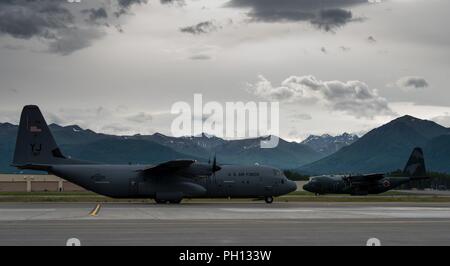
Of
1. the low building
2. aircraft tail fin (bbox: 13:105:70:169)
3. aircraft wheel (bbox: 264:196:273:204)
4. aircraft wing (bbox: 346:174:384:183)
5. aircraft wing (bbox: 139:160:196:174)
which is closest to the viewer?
aircraft wing (bbox: 139:160:196:174)

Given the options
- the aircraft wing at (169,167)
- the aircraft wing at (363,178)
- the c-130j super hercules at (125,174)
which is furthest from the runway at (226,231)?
the aircraft wing at (363,178)

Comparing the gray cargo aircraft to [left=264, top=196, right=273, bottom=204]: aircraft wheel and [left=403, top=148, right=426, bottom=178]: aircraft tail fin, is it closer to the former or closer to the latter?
Answer: [left=403, top=148, right=426, bottom=178]: aircraft tail fin

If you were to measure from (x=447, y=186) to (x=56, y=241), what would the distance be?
153069mm

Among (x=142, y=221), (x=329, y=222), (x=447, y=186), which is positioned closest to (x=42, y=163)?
(x=142, y=221)

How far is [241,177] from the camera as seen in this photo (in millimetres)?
54406

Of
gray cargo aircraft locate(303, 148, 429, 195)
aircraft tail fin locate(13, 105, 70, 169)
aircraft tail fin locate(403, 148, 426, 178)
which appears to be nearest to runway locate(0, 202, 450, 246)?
aircraft tail fin locate(13, 105, 70, 169)

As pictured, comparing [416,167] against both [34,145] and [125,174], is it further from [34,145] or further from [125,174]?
[34,145]

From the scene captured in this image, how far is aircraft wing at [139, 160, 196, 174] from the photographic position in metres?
51.3

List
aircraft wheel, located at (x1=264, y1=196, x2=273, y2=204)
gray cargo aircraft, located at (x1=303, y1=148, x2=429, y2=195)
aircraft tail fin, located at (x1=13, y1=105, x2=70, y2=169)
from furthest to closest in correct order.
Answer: gray cargo aircraft, located at (x1=303, y1=148, x2=429, y2=195)
aircraft wheel, located at (x1=264, y1=196, x2=273, y2=204)
aircraft tail fin, located at (x1=13, y1=105, x2=70, y2=169)

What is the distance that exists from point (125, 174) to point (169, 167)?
12.5ft

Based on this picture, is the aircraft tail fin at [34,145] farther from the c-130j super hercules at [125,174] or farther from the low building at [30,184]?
the low building at [30,184]

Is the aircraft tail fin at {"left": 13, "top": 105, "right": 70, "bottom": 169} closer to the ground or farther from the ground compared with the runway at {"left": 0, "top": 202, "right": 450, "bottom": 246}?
farther from the ground

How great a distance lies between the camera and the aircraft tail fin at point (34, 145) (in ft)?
173
